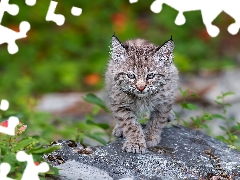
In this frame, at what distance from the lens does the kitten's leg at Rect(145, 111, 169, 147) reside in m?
6.39

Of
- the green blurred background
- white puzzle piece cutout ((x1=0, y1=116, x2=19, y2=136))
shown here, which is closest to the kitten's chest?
white puzzle piece cutout ((x1=0, y1=116, x2=19, y2=136))

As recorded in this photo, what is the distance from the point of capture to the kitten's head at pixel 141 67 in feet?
21.1

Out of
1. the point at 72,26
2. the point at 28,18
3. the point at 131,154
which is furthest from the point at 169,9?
the point at 131,154

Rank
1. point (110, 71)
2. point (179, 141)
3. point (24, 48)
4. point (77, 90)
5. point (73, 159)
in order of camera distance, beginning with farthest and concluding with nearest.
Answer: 1. point (24, 48)
2. point (77, 90)
3. point (110, 71)
4. point (179, 141)
5. point (73, 159)

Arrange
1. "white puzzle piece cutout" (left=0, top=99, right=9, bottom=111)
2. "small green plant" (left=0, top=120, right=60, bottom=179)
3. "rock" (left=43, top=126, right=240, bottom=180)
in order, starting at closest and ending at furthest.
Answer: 1. "small green plant" (left=0, top=120, right=60, bottom=179)
2. "white puzzle piece cutout" (left=0, top=99, right=9, bottom=111)
3. "rock" (left=43, top=126, right=240, bottom=180)

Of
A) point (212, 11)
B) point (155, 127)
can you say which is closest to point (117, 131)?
point (155, 127)

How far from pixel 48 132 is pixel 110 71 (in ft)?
5.81

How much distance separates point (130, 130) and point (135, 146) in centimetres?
54

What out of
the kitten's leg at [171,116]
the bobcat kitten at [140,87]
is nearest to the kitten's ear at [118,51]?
the bobcat kitten at [140,87]

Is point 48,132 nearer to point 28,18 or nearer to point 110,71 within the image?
point 110,71

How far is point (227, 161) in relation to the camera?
5969mm

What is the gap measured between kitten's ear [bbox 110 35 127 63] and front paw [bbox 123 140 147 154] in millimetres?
869

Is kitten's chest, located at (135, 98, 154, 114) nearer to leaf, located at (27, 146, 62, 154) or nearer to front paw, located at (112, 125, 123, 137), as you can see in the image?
front paw, located at (112, 125, 123, 137)

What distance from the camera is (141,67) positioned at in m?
6.47
